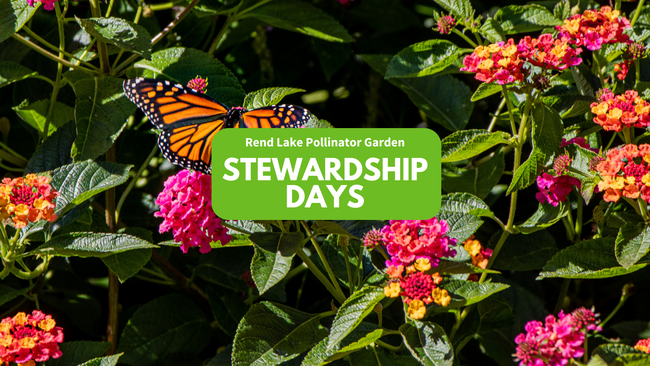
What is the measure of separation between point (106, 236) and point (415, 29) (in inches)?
74.4

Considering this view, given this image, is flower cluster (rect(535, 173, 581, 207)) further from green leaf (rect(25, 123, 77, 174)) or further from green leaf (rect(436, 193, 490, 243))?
green leaf (rect(25, 123, 77, 174))

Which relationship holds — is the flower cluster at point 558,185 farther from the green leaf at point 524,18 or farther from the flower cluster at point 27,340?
the flower cluster at point 27,340

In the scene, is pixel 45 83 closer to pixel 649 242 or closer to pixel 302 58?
pixel 302 58

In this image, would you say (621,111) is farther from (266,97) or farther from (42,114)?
(42,114)

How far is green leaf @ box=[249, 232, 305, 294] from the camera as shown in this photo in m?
1.40

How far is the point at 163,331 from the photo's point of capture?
6.68 ft

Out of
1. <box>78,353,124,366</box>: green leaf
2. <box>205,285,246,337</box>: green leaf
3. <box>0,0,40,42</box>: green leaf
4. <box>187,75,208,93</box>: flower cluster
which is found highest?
<box>0,0,40,42</box>: green leaf

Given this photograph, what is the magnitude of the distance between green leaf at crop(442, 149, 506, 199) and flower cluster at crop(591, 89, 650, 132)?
50 centimetres

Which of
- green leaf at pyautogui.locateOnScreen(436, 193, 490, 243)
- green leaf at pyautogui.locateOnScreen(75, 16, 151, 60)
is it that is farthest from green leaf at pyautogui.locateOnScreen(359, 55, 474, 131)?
green leaf at pyautogui.locateOnScreen(75, 16, 151, 60)

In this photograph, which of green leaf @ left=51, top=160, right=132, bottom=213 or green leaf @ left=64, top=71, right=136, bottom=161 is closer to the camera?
green leaf @ left=51, top=160, right=132, bottom=213

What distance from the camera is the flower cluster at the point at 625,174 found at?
1.39 m

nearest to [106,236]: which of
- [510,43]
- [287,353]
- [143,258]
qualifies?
[143,258]

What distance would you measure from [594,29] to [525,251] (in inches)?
28.2

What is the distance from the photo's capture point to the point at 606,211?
5.91ft
